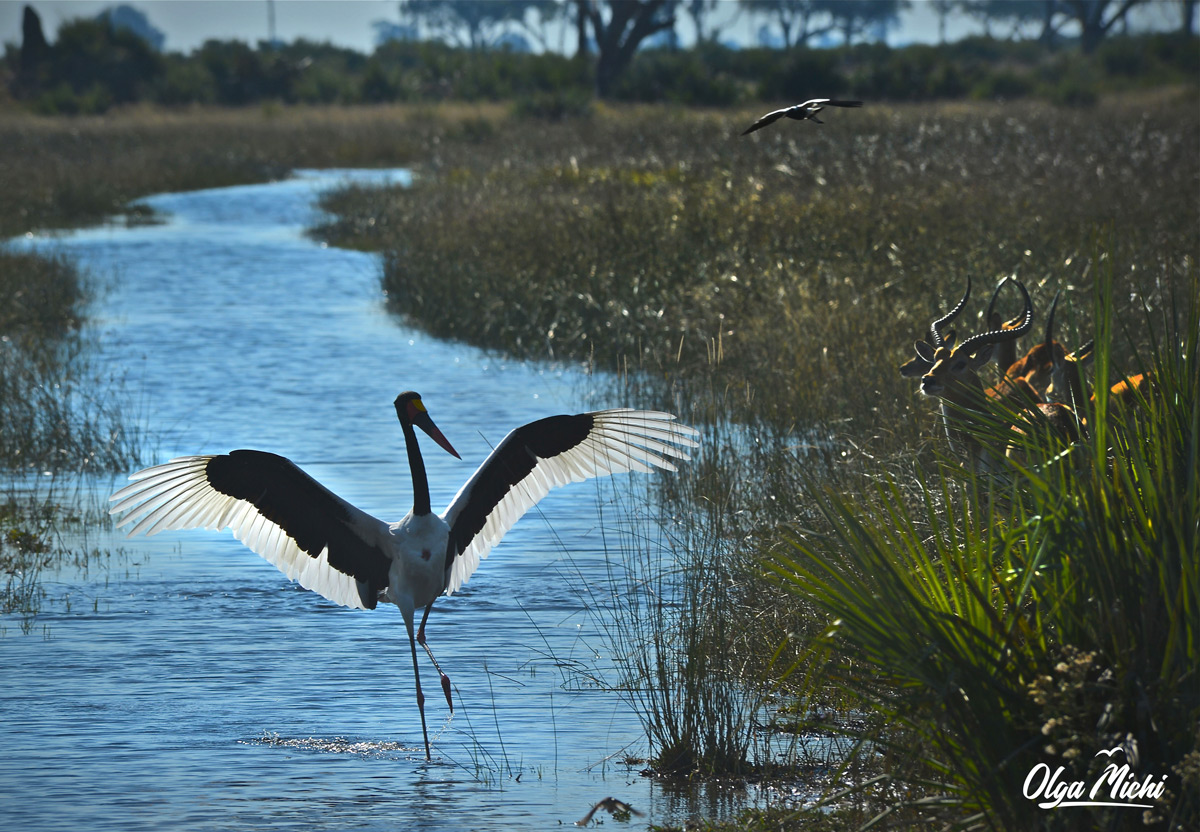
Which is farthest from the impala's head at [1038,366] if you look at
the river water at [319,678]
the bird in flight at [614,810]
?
the bird in flight at [614,810]

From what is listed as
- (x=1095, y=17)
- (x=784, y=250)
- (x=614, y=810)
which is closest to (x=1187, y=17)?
(x=1095, y=17)

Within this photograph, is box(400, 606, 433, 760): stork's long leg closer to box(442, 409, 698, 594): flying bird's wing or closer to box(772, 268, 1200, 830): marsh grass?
box(442, 409, 698, 594): flying bird's wing

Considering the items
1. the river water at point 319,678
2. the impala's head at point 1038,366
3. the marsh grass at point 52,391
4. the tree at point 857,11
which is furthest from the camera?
the tree at point 857,11

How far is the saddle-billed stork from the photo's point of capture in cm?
591

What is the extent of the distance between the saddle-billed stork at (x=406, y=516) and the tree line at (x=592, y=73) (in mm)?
36411

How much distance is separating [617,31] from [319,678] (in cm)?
5088

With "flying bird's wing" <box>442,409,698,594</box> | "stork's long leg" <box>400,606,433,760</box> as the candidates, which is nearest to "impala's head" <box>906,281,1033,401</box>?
"flying bird's wing" <box>442,409,698,594</box>

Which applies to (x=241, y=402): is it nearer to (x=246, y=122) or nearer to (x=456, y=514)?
(x=456, y=514)

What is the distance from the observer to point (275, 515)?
6.07 metres

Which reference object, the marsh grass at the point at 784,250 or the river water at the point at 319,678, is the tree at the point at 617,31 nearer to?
the marsh grass at the point at 784,250

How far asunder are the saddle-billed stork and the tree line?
119ft

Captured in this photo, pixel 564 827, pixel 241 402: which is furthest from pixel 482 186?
pixel 564 827

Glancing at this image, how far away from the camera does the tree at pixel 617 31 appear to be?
5453 centimetres

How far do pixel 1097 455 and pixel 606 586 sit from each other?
3.90 m
